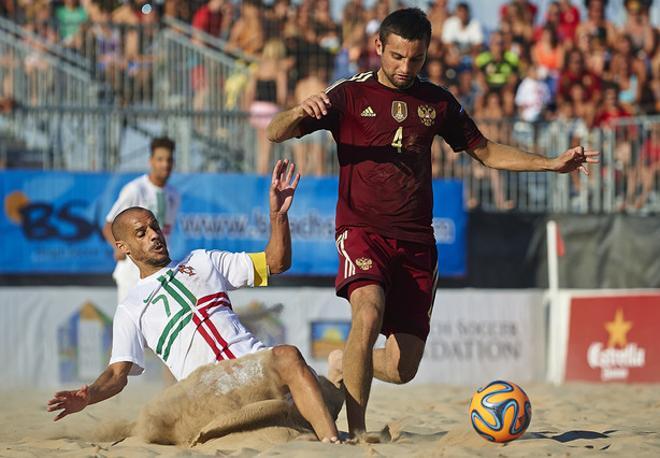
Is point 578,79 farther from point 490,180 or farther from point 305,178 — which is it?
point 305,178

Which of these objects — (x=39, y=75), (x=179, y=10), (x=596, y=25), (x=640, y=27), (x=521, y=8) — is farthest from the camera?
(x=596, y=25)

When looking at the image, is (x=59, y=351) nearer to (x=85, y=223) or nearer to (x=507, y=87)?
(x=85, y=223)

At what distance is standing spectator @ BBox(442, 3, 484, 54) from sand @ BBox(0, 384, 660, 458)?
5.67 m

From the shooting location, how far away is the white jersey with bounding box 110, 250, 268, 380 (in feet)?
19.4

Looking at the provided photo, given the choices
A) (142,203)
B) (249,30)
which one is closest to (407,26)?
(142,203)

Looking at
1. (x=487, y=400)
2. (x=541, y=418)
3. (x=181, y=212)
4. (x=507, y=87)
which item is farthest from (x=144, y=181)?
(x=507, y=87)

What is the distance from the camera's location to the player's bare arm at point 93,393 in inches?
220

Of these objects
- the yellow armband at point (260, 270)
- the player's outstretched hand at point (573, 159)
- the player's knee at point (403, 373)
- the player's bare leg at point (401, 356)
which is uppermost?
the player's outstretched hand at point (573, 159)

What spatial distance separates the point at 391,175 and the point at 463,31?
9.20 metres

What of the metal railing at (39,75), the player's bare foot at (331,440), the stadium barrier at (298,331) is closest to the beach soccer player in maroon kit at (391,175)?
the player's bare foot at (331,440)

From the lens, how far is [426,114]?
6.46m

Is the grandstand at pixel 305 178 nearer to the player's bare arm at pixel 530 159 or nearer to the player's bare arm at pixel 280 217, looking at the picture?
the player's bare arm at pixel 530 159

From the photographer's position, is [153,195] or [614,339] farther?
[614,339]

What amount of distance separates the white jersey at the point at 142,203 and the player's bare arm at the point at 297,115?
3561mm
